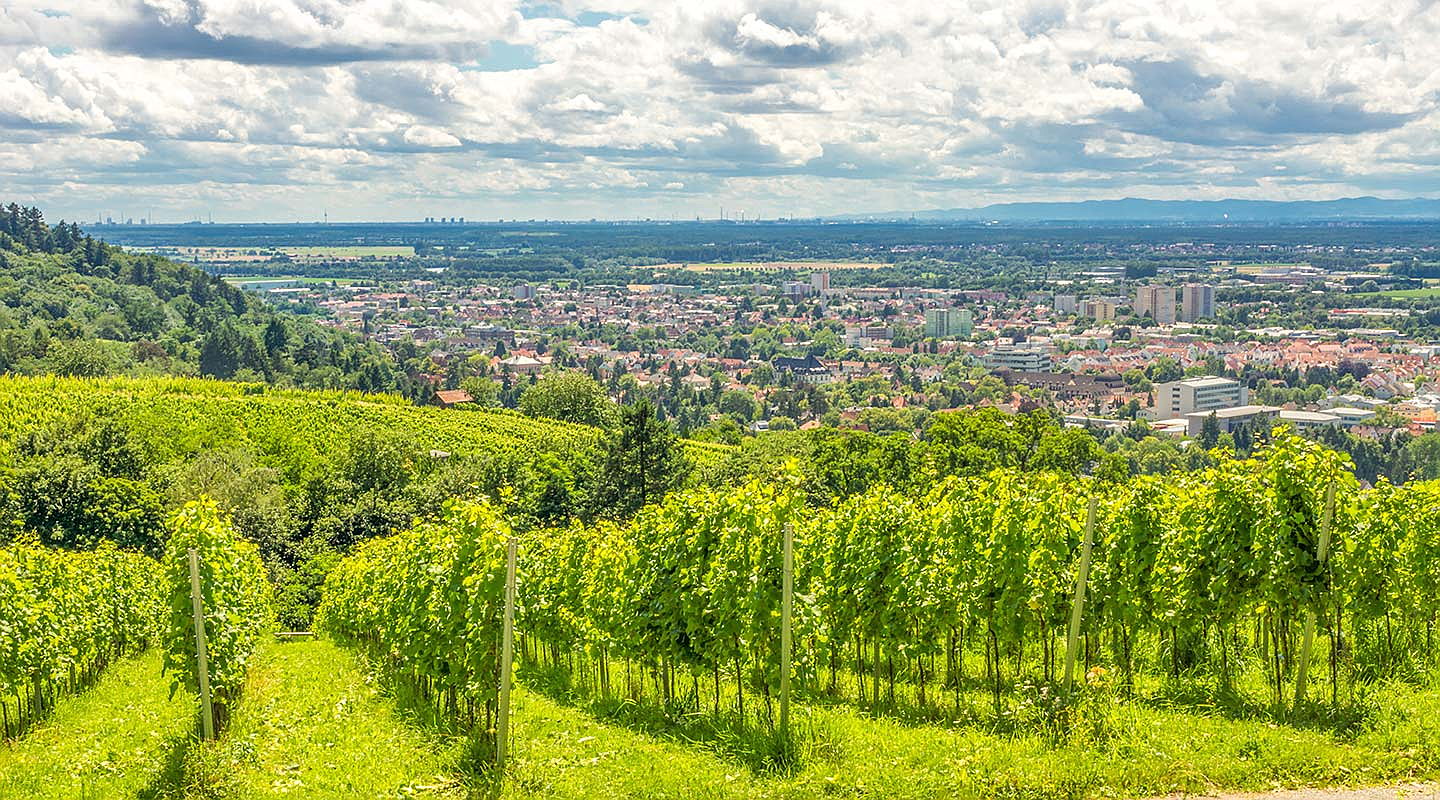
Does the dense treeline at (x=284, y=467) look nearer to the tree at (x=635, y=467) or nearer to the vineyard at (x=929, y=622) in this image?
the tree at (x=635, y=467)

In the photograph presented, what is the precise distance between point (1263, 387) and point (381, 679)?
152m

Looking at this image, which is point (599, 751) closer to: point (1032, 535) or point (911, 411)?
point (1032, 535)

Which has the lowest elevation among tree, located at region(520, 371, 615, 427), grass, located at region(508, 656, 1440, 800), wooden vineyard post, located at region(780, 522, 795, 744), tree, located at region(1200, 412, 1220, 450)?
tree, located at region(1200, 412, 1220, 450)

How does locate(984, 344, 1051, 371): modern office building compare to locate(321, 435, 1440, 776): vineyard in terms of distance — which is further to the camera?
locate(984, 344, 1051, 371): modern office building

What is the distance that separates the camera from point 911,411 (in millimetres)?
128750

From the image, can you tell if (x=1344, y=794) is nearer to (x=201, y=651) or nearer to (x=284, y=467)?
(x=201, y=651)

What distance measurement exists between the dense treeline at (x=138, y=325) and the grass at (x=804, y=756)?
287 ft

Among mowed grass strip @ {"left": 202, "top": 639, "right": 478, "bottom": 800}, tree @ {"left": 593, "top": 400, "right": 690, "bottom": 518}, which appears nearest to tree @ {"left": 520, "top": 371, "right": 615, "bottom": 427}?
tree @ {"left": 593, "top": 400, "right": 690, "bottom": 518}

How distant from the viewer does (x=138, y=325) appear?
14038cm

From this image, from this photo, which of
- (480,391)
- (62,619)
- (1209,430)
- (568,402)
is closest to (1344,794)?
(62,619)

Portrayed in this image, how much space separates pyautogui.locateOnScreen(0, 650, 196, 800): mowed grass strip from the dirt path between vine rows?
8575 millimetres

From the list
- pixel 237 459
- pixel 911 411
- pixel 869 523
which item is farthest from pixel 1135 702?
pixel 911 411

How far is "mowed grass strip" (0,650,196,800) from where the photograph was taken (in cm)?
1065

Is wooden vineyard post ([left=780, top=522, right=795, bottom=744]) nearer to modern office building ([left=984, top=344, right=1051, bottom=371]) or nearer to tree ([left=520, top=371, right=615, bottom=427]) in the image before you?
tree ([left=520, top=371, right=615, bottom=427])
